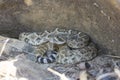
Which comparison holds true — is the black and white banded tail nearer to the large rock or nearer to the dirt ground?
the dirt ground

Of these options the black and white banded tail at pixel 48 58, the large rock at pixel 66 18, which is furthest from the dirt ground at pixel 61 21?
the black and white banded tail at pixel 48 58

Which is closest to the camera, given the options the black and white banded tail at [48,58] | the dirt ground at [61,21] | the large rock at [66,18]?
the dirt ground at [61,21]

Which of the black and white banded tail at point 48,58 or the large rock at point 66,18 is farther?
the black and white banded tail at point 48,58

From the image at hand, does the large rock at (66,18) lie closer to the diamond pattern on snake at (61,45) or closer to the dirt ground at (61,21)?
the dirt ground at (61,21)

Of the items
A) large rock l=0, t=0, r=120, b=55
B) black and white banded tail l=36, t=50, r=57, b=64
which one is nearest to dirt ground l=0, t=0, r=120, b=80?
large rock l=0, t=0, r=120, b=55

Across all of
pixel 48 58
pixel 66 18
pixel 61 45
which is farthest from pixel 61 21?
pixel 48 58

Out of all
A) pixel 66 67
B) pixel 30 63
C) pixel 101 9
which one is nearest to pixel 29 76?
pixel 30 63

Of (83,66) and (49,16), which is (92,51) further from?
(49,16)
